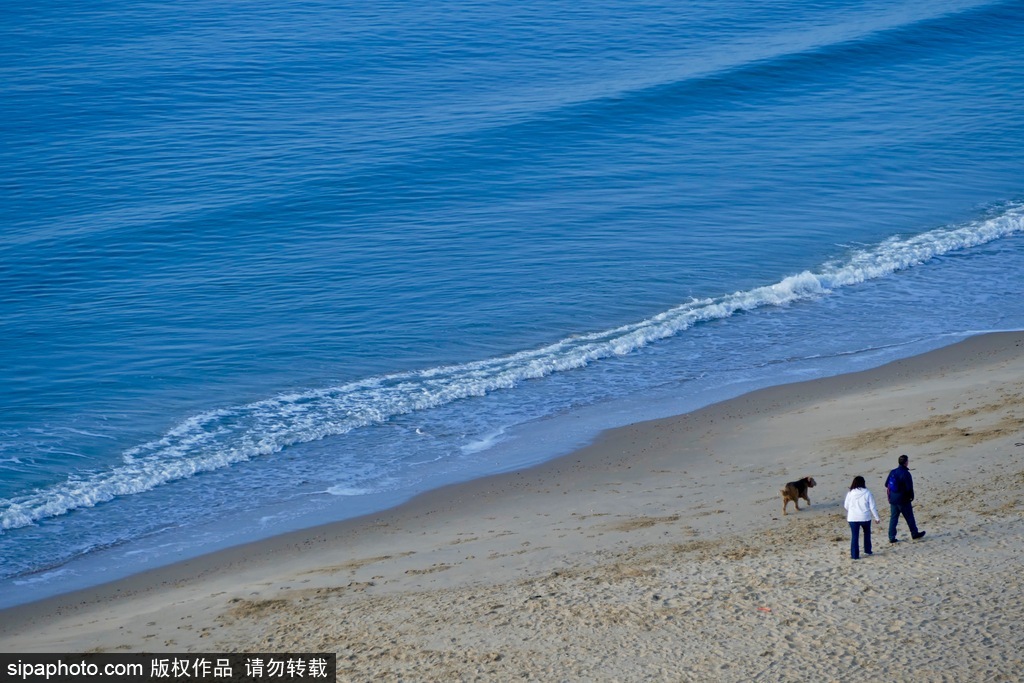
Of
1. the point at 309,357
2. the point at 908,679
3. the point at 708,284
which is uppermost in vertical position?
the point at 708,284

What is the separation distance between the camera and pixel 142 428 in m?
21.2

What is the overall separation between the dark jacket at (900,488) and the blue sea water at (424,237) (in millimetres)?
6897

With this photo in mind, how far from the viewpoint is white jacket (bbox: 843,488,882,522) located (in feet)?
44.2

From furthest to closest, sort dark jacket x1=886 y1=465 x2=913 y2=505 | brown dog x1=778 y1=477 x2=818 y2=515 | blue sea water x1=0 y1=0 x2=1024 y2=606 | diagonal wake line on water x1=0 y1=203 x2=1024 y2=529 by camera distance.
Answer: blue sea water x1=0 y1=0 x2=1024 y2=606 → diagonal wake line on water x1=0 y1=203 x2=1024 y2=529 → brown dog x1=778 y1=477 x2=818 y2=515 → dark jacket x1=886 y1=465 x2=913 y2=505

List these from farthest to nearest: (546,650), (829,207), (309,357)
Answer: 1. (829,207)
2. (309,357)
3. (546,650)

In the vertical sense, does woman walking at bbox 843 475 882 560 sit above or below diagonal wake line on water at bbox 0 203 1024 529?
Answer: below

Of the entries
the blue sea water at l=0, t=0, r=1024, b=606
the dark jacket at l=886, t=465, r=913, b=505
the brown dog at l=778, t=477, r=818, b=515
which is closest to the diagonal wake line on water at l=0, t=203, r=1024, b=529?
the blue sea water at l=0, t=0, r=1024, b=606

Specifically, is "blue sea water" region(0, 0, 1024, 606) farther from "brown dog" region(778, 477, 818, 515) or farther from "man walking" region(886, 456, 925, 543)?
"man walking" region(886, 456, 925, 543)

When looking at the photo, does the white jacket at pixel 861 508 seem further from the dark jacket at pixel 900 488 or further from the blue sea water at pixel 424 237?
the blue sea water at pixel 424 237

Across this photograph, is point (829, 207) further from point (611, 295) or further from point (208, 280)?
point (208, 280)

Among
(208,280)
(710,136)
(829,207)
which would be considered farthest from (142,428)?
(710,136)

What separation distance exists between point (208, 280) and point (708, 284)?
44.5ft

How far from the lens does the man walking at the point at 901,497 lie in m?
13.8

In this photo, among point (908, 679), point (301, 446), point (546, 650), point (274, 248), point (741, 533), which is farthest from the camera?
point (274, 248)
